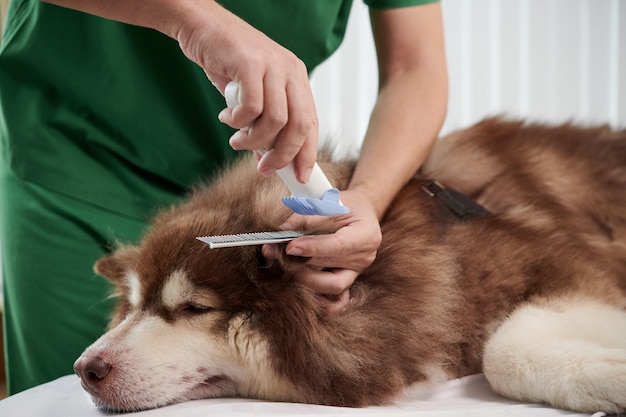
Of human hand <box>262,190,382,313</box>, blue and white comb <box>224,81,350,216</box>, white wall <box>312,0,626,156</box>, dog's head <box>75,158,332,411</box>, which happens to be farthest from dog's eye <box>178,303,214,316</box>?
white wall <box>312,0,626,156</box>

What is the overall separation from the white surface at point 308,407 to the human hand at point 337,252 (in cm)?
23

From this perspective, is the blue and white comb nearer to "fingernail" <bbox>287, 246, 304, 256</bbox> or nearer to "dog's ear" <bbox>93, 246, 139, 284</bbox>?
"fingernail" <bbox>287, 246, 304, 256</bbox>

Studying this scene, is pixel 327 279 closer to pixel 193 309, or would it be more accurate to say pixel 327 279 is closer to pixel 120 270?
pixel 193 309

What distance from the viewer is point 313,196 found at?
126 centimetres

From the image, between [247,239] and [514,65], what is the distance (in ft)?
9.74

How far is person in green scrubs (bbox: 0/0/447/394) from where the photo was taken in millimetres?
1802

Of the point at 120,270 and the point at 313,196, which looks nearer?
the point at 313,196

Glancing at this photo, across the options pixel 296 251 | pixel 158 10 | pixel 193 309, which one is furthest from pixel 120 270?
pixel 158 10

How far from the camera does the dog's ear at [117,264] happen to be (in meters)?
1.63

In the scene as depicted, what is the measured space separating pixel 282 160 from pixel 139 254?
567 mm

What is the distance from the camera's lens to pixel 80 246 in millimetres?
1887

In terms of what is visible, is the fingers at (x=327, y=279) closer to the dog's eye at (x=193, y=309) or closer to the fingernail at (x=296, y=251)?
the fingernail at (x=296, y=251)

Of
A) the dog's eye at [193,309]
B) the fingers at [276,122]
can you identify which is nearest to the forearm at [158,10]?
the fingers at [276,122]

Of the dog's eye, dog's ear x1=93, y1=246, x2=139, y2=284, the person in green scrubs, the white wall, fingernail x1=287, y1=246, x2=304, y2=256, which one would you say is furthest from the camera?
the white wall
